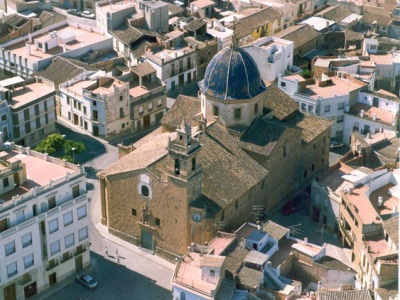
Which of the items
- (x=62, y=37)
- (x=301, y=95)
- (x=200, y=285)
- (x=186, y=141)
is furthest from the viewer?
(x=62, y=37)

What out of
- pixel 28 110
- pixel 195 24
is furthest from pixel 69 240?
pixel 195 24

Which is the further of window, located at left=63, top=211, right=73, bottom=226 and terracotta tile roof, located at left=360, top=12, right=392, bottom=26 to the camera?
terracotta tile roof, located at left=360, top=12, right=392, bottom=26

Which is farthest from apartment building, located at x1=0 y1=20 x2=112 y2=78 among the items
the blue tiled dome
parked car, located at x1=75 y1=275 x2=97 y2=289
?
parked car, located at x1=75 y1=275 x2=97 y2=289

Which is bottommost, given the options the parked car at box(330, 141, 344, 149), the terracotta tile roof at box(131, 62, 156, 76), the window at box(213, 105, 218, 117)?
the parked car at box(330, 141, 344, 149)

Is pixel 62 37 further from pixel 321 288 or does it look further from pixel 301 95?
pixel 321 288

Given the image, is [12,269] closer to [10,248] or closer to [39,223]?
[10,248]

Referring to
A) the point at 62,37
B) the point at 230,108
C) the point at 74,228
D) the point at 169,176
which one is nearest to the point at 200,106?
the point at 230,108

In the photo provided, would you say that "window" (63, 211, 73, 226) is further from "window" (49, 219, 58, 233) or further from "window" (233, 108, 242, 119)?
"window" (233, 108, 242, 119)
